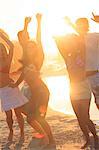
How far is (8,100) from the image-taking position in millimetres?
7352

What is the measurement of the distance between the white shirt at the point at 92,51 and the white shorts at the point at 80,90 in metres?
0.27

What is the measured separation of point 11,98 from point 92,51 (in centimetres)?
132

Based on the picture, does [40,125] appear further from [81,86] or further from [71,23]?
[71,23]

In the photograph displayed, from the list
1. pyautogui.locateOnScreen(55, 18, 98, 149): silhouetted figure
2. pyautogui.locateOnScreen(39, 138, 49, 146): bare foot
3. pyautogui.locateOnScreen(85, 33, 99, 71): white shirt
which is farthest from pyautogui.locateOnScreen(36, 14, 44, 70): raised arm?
pyautogui.locateOnScreen(39, 138, 49, 146): bare foot

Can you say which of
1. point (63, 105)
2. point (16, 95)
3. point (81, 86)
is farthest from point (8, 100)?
point (63, 105)

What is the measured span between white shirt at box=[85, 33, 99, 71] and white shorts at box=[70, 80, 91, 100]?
27cm

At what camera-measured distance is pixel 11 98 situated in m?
7.35

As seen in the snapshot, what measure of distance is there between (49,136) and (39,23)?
1625 millimetres

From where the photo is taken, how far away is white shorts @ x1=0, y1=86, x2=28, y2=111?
7340mm

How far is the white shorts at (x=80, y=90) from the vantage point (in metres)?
6.94

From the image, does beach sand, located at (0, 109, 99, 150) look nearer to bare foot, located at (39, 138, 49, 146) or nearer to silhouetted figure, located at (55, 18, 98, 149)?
bare foot, located at (39, 138, 49, 146)

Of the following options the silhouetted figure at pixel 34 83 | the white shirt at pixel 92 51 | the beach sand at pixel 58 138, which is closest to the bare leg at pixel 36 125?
the silhouetted figure at pixel 34 83

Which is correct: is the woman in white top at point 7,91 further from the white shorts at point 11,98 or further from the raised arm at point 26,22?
the raised arm at point 26,22

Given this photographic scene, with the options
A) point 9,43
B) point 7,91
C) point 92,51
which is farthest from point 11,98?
point 92,51
